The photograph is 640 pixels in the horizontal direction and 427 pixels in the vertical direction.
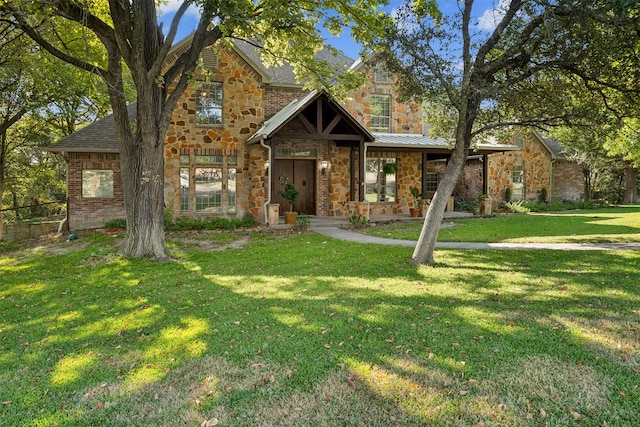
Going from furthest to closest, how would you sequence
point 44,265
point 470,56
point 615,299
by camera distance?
point 44,265 → point 470,56 → point 615,299

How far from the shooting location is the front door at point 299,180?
1647 cm

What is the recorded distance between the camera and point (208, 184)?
15.6 metres

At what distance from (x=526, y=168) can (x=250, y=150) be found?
15.5m

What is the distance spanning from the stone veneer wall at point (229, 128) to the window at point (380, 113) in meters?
5.06

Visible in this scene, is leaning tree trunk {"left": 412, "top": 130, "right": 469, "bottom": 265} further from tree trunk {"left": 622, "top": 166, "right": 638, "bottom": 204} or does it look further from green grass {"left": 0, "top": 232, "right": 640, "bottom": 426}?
tree trunk {"left": 622, "top": 166, "right": 638, "bottom": 204}

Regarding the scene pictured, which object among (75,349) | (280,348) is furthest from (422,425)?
(75,349)

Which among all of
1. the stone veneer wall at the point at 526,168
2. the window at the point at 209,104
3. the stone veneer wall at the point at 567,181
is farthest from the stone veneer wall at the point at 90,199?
the stone veneer wall at the point at 567,181

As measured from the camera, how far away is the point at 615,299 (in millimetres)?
5441

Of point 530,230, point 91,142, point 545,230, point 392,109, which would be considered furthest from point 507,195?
point 91,142

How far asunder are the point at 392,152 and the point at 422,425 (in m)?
16.0

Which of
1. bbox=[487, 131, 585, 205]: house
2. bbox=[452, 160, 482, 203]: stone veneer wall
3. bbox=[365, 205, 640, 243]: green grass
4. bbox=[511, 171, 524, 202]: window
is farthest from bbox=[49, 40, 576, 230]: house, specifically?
bbox=[511, 171, 524, 202]: window

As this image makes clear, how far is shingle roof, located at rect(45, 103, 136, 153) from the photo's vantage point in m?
14.3

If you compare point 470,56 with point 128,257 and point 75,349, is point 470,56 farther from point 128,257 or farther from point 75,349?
point 128,257

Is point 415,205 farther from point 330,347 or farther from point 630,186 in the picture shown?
point 630,186
